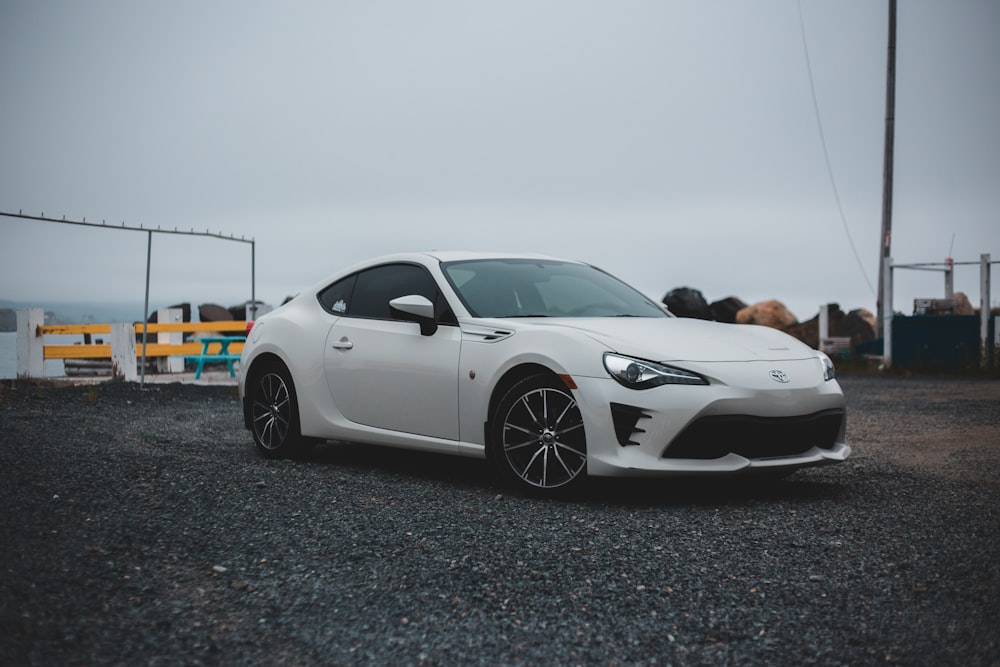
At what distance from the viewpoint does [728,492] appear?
647cm

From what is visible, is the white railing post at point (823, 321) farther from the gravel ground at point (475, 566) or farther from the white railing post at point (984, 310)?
the gravel ground at point (475, 566)

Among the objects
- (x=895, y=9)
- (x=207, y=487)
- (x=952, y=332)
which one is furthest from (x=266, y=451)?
(x=895, y=9)

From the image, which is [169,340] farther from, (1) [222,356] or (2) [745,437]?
(2) [745,437]

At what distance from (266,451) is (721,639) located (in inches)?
201

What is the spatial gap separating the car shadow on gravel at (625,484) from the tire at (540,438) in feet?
0.33

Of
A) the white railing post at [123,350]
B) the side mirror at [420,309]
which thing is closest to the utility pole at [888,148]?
the white railing post at [123,350]

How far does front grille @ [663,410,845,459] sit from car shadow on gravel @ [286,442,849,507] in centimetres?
22

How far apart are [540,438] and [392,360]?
1404 millimetres

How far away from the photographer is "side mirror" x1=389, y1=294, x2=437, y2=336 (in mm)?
6648

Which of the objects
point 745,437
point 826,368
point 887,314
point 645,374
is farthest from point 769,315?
point 645,374

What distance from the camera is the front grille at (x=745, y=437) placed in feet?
18.9

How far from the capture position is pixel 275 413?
8.04 m

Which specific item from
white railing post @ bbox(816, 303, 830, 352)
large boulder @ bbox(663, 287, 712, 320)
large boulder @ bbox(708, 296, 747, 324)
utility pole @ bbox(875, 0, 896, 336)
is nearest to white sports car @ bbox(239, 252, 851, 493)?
white railing post @ bbox(816, 303, 830, 352)

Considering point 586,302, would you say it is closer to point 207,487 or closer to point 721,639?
point 207,487
